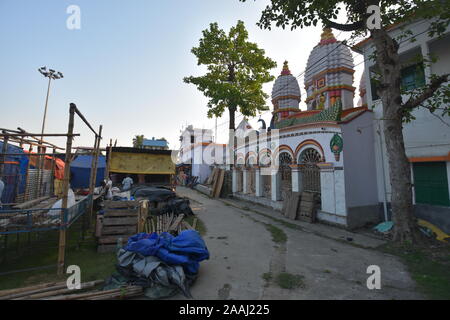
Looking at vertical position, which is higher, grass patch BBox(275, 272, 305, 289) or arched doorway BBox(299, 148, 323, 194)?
arched doorway BBox(299, 148, 323, 194)

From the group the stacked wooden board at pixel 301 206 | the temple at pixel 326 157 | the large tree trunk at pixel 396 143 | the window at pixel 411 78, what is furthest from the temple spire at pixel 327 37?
the stacked wooden board at pixel 301 206

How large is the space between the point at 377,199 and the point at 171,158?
11079 mm

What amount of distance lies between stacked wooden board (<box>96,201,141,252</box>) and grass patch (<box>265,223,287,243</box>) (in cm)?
442

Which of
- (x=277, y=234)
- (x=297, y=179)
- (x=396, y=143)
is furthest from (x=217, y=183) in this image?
(x=396, y=143)

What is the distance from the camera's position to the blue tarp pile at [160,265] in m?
3.53

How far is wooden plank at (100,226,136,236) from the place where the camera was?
5.59 m

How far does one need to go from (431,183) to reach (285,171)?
5.92 meters

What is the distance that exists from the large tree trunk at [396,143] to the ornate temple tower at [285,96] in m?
12.7

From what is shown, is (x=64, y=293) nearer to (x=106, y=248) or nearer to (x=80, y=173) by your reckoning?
(x=106, y=248)

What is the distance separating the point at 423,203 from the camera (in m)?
7.81

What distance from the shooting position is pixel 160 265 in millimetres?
3695

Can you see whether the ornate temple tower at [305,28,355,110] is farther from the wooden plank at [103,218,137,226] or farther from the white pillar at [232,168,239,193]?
the wooden plank at [103,218,137,226]

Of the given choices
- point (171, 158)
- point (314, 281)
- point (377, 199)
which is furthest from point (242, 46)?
point (314, 281)

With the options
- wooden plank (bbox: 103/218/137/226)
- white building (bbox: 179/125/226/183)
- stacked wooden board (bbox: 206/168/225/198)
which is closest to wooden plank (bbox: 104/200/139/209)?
wooden plank (bbox: 103/218/137/226)
